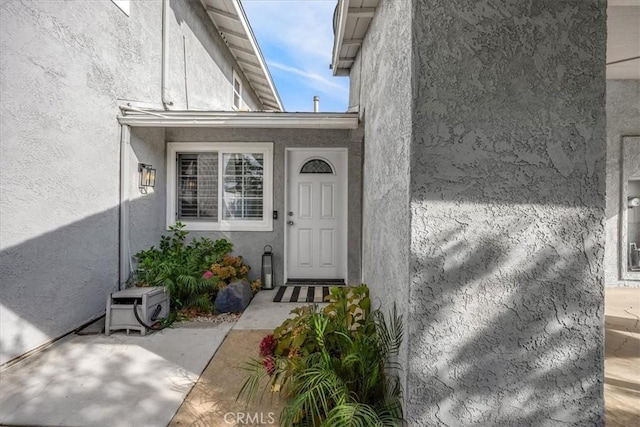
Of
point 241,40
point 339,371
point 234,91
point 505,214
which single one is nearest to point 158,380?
point 339,371

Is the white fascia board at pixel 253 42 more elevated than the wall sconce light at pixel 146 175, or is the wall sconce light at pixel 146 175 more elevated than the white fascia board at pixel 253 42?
the white fascia board at pixel 253 42

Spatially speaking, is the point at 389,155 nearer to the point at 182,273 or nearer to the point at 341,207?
the point at 341,207

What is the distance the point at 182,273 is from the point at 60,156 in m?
2.15

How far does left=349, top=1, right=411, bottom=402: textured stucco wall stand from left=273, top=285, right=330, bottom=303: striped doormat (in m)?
1.94

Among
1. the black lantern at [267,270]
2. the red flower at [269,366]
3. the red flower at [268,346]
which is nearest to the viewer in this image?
the red flower at [269,366]

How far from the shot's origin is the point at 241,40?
27.8 feet

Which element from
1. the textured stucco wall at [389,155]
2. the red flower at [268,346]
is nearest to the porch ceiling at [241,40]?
the textured stucco wall at [389,155]

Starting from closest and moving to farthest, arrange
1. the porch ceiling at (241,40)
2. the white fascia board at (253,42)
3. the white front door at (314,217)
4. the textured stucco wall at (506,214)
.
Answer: the textured stucco wall at (506,214), the white front door at (314,217), the white fascia board at (253,42), the porch ceiling at (241,40)

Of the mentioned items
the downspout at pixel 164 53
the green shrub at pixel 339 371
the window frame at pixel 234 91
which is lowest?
the green shrub at pixel 339 371

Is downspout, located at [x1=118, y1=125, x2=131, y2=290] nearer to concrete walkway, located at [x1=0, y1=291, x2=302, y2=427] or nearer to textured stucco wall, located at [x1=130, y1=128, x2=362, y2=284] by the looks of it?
textured stucco wall, located at [x1=130, y1=128, x2=362, y2=284]

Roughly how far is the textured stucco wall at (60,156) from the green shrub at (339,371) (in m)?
2.72

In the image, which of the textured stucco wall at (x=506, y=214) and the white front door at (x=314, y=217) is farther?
the white front door at (x=314, y=217)

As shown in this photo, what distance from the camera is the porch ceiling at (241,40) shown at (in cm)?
722

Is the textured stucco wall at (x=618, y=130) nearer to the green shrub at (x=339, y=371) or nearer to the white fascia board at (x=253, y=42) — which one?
the green shrub at (x=339, y=371)
